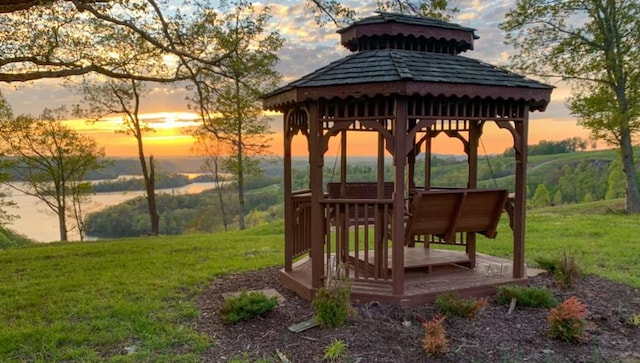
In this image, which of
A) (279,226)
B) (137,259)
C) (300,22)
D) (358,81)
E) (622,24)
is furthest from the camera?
(279,226)

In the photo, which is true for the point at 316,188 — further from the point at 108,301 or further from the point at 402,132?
the point at 108,301

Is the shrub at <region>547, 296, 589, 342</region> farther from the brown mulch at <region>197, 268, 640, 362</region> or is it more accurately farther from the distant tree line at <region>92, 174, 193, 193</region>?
the distant tree line at <region>92, 174, 193, 193</region>

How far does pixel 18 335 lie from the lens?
13.5ft

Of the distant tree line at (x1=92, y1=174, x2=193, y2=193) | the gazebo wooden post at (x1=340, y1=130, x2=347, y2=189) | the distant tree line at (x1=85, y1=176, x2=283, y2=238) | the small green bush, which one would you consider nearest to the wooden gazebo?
the small green bush

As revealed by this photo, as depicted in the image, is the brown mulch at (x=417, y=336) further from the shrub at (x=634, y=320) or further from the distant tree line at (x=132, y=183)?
the distant tree line at (x=132, y=183)

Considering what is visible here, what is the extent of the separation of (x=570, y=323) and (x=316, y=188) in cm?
271

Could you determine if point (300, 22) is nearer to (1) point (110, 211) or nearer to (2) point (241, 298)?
(2) point (241, 298)

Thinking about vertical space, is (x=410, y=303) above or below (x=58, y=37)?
below

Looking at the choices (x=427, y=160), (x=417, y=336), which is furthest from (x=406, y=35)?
(x=417, y=336)

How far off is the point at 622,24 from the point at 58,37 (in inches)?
626

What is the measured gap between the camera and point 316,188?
485 centimetres

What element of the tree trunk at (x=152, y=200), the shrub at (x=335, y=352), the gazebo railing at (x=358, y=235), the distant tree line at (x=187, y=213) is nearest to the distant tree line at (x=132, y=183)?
the distant tree line at (x=187, y=213)

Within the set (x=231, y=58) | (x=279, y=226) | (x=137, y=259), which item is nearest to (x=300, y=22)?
(x=231, y=58)

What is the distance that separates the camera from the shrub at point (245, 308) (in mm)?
4344
